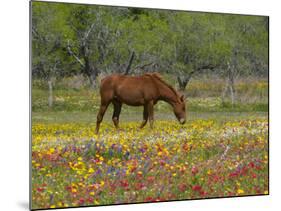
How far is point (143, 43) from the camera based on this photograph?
10156 mm

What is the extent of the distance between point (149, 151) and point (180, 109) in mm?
830

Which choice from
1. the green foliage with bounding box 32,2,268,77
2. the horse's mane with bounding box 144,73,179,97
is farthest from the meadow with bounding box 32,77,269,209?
the green foliage with bounding box 32,2,268,77

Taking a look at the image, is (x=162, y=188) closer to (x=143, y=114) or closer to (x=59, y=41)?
(x=143, y=114)

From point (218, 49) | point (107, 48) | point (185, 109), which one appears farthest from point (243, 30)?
point (107, 48)

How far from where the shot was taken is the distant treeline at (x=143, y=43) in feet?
31.2

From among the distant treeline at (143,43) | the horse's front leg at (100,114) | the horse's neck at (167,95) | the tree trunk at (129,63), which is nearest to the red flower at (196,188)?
the horse's neck at (167,95)

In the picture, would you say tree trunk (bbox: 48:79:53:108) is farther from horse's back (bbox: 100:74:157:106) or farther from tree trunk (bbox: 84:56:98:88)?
horse's back (bbox: 100:74:157:106)

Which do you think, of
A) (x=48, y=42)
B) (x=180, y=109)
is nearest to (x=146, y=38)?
(x=180, y=109)

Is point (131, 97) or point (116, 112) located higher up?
point (131, 97)

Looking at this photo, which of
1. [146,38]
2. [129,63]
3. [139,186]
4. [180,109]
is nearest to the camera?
[139,186]

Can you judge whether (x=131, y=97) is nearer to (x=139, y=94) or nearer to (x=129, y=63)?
(x=139, y=94)

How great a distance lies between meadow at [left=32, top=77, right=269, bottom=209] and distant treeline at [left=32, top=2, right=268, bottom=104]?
32 centimetres

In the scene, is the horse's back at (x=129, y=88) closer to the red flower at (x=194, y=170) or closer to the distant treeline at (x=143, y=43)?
the distant treeline at (x=143, y=43)

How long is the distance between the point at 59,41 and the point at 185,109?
87.8 inches
